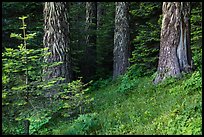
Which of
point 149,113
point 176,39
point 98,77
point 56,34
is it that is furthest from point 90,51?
point 149,113

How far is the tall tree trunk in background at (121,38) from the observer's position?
14.8m

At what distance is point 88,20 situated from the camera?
1759 cm

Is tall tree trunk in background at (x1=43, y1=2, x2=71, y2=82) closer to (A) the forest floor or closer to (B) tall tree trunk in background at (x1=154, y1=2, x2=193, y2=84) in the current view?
(A) the forest floor

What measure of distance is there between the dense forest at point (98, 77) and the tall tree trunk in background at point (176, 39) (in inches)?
1.1

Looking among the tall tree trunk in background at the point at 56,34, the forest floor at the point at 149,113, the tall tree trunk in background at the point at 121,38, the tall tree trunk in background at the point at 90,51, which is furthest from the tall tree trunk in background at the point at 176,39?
the tall tree trunk in background at the point at 90,51

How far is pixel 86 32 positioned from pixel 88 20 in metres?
2.15

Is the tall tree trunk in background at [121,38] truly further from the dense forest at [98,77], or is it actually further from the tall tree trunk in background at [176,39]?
the tall tree trunk in background at [176,39]

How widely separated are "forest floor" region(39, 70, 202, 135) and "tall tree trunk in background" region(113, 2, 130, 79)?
4818mm

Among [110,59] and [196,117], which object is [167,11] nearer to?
[196,117]

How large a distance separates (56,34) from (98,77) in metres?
7.15

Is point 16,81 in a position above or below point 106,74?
above

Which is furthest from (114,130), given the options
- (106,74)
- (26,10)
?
(106,74)

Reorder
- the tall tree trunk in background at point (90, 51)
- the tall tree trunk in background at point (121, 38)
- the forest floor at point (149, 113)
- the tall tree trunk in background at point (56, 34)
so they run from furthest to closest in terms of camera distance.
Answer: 1. the tall tree trunk in background at point (90, 51)
2. the tall tree trunk in background at point (121, 38)
3. the tall tree trunk in background at point (56, 34)
4. the forest floor at point (149, 113)

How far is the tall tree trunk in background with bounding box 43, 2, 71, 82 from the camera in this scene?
10.2 m
